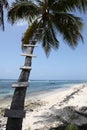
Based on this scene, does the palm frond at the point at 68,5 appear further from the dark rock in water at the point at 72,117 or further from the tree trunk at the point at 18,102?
the dark rock in water at the point at 72,117

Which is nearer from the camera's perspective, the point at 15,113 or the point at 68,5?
the point at 15,113

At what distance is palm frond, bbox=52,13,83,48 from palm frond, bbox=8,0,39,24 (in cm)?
113

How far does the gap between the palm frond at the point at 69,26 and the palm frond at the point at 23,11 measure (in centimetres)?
113

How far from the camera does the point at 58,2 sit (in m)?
14.1

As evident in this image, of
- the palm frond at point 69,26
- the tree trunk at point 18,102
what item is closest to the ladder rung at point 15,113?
the tree trunk at point 18,102

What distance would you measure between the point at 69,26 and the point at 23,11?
2.43m

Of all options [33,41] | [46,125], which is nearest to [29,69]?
[33,41]

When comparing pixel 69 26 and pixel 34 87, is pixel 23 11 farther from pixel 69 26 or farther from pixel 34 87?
pixel 34 87

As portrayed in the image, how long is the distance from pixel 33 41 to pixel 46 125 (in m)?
3.76

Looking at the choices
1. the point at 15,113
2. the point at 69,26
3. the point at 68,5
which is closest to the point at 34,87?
the point at 69,26

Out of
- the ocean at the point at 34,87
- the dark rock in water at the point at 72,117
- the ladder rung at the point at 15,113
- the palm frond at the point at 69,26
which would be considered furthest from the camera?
the ocean at the point at 34,87

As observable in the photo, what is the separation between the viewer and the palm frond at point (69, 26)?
47.1 ft

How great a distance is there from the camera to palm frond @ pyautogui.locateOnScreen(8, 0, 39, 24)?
14386mm

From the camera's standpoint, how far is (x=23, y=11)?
14.9 metres
